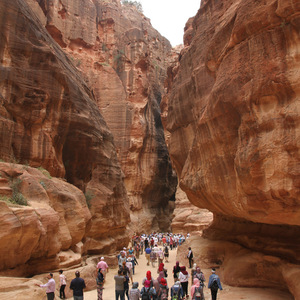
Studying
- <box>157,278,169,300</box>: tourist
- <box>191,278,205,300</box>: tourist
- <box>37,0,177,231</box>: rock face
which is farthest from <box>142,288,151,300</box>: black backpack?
<box>37,0,177,231</box>: rock face

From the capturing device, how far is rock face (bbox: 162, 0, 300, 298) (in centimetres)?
777

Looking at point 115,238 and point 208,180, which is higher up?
point 208,180

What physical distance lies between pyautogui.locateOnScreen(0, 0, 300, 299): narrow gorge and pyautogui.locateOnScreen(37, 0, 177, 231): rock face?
38.0ft

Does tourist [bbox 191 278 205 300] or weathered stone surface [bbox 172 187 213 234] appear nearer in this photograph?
tourist [bbox 191 278 205 300]

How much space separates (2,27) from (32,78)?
8.39ft

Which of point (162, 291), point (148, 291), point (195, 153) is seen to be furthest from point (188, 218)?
point (148, 291)

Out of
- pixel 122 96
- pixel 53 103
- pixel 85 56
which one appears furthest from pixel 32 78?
pixel 85 56

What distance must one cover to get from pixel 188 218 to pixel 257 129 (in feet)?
65.2

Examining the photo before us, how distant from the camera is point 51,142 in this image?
14.9 metres

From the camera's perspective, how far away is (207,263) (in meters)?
13.2

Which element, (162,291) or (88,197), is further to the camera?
(88,197)

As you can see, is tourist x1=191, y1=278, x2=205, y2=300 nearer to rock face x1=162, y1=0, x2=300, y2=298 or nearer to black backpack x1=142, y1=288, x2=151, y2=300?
black backpack x1=142, y1=288, x2=151, y2=300

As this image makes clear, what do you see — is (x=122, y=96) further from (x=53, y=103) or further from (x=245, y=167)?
(x=245, y=167)

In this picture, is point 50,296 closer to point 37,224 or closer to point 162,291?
point 37,224
